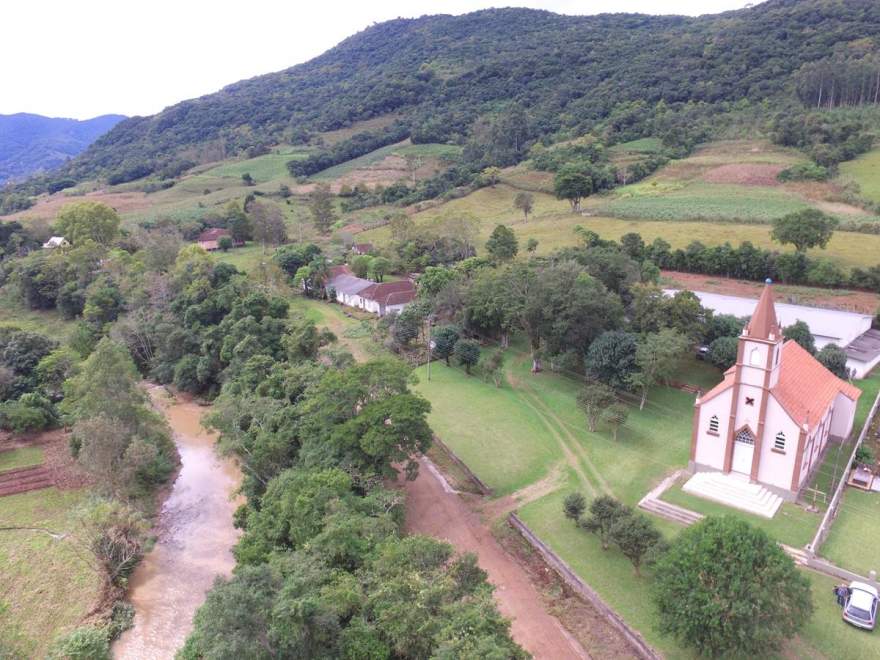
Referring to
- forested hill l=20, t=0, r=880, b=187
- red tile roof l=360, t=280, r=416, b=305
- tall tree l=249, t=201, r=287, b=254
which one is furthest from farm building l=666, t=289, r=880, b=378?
forested hill l=20, t=0, r=880, b=187

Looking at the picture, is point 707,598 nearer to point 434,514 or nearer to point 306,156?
point 434,514

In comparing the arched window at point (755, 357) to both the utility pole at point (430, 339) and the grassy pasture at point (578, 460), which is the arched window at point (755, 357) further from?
the utility pole at point (430, 339)

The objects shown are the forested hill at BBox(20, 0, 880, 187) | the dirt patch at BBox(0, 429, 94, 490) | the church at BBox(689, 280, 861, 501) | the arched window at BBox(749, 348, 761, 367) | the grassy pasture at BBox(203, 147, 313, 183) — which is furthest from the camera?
the grassy pasture at BBox(203, 147, 313, 183)

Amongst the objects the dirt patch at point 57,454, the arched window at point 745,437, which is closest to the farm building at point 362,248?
the dirt patch at point 57,454

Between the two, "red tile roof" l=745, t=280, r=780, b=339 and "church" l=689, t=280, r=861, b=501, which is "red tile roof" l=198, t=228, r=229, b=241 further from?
"red tile roof" l=745, t=280, r=780, b=339

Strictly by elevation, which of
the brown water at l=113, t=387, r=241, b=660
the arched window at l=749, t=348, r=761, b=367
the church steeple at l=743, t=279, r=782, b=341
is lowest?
the brown water at l=113, t=387, r=241, b=660

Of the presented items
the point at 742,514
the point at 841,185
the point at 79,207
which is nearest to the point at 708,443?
the point at 742,514
